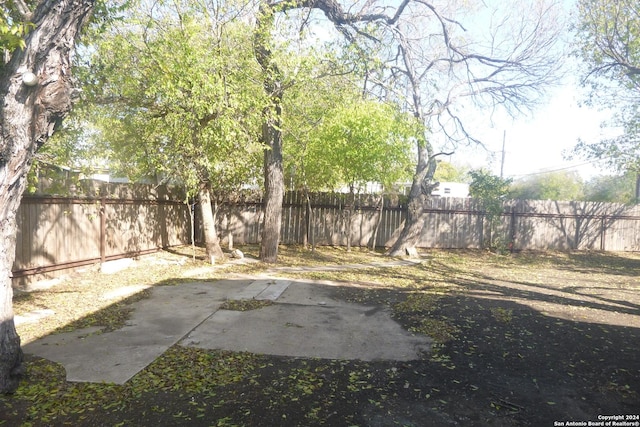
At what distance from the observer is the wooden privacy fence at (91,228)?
7.07 metres

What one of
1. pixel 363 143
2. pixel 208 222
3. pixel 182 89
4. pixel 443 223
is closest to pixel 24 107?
pixel 182 89

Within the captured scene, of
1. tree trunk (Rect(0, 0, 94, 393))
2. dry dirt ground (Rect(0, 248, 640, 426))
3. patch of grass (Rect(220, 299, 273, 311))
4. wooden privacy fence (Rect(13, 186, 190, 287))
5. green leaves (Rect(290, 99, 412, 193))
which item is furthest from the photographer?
green leaves (Rect(290, 99, 412, 193))

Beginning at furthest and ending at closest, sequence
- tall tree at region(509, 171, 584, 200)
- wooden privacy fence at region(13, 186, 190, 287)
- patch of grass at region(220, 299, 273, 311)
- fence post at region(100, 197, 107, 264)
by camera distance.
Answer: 1. tall tree at region(509, 171, 584, 200)
2. fence post at region(100, 197, 107, 264)
3. wooden privacy fence at region(13, 186, 190, 287)
4. patch of grass at region(220, 299, 273, 311)

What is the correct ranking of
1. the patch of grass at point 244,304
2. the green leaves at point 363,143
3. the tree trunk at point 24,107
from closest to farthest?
the tree trunk at point 24,107 < the patch of grass at point 244,304 < the green leaves at point 363,143

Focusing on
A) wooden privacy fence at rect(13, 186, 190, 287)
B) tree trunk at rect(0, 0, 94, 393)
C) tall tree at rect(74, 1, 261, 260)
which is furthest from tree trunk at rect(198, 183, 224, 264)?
tree trunk at rect(0, 0, 94, 393)

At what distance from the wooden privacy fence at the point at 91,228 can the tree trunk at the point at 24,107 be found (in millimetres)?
3653

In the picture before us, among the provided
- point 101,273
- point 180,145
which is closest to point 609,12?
point 180,145

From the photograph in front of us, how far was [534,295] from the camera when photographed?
7.77 metres

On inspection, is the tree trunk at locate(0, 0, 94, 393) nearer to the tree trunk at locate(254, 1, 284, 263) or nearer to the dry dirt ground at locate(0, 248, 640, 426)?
the dry dirt ground at locate(0, 248, 640, 426)

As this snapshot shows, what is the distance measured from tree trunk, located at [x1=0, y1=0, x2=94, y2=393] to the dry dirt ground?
47cm

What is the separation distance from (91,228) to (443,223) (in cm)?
1155

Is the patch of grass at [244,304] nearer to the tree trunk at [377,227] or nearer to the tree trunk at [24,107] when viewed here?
the tree trunk at [24,107]

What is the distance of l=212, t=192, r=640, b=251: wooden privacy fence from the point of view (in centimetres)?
1462

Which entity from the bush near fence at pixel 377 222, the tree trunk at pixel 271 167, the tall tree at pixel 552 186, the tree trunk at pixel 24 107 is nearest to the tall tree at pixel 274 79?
the tree trunk at pixel 271 167
